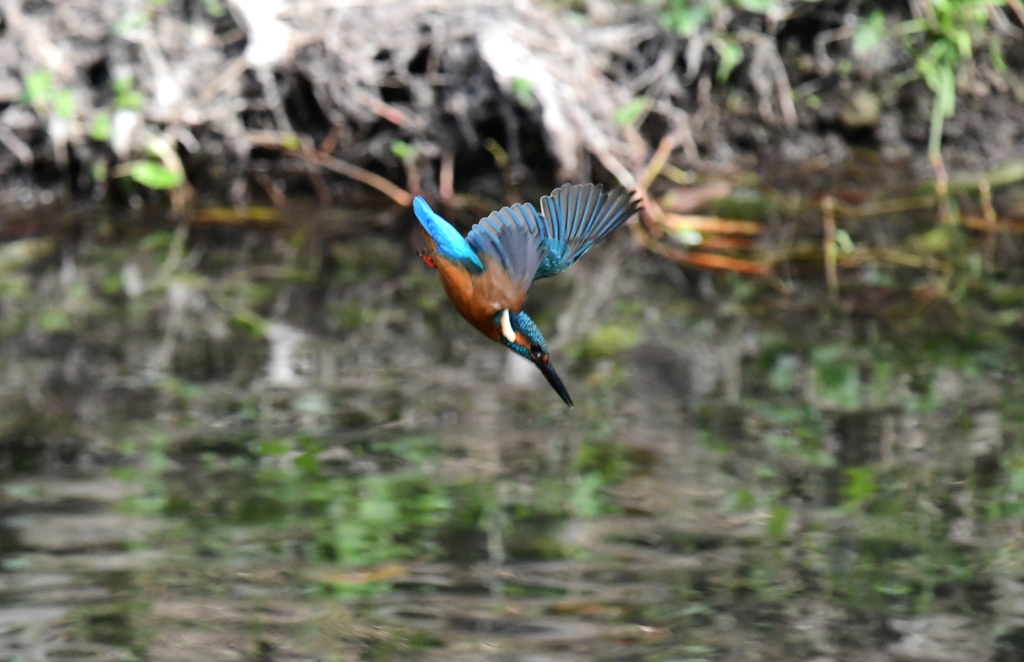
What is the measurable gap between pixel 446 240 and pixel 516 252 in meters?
0.16

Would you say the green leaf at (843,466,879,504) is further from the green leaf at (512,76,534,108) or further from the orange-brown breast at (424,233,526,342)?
the green leaf at (512,76,534,108)

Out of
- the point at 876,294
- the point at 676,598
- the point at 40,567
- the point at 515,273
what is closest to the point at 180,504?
the point at 40,567

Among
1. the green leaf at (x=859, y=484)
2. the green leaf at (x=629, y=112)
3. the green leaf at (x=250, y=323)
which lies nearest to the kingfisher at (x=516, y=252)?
the green leaf at (x=859, y=484)

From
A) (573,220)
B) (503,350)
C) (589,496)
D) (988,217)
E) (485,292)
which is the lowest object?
(589,496)

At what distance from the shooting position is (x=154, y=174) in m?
4.71

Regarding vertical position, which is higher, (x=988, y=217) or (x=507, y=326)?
(x=988, y=217)

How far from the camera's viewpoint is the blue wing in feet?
5.09

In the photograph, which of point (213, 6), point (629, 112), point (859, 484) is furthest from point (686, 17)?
point (859, 484)

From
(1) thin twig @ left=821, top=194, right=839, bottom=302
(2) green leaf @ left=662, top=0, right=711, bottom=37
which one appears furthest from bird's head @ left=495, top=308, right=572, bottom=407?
(2) green leaf @ left=662, top=0, right=711, bottom=37

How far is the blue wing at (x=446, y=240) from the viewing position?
1552mm

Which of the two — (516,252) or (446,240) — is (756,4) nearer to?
(446,240)

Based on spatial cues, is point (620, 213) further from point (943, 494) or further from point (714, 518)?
point (943, 494)

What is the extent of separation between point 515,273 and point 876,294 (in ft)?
9.06

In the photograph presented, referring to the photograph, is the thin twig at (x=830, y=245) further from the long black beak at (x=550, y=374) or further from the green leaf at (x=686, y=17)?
the long black beak at (x=550, y=374)
